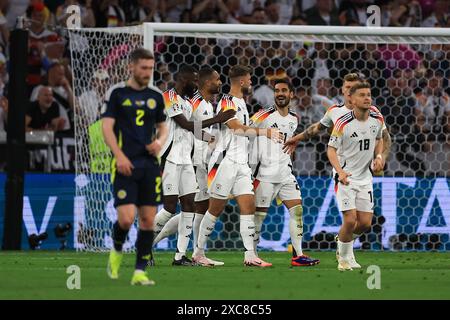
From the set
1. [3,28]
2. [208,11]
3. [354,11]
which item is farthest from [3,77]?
[354,11]

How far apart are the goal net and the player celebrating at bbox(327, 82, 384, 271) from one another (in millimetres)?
3134

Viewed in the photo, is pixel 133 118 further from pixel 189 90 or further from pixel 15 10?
pixel 15 10

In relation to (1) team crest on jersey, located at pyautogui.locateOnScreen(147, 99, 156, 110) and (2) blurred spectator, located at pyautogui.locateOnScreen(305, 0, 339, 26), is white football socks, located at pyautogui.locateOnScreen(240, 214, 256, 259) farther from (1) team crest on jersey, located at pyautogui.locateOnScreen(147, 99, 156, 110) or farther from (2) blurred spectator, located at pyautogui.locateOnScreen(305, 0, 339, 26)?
(2) blurred spectator, located at pyautogui.locateOnScreen(305, 0, 339, 26)

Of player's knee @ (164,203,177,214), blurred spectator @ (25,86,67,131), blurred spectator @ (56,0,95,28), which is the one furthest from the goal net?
player's knee @ (164,203,177,214)

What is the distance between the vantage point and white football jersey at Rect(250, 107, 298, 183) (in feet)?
44.4

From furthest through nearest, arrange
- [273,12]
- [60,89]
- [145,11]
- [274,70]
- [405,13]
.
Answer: [405,13]
[273,12]
[145,11]
[60,89]
[274,70]

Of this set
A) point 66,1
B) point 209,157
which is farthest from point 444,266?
point 66,1

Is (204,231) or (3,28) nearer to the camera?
(204,231)

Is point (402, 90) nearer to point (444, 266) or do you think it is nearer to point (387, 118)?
point (387, 118)

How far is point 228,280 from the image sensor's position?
10.5 metres

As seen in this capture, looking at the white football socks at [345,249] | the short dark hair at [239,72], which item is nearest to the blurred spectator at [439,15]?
the short dark hair at [239,72]

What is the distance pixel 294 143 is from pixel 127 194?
3.82 meters

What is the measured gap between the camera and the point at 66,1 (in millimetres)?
19859

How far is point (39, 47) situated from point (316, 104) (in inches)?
188
